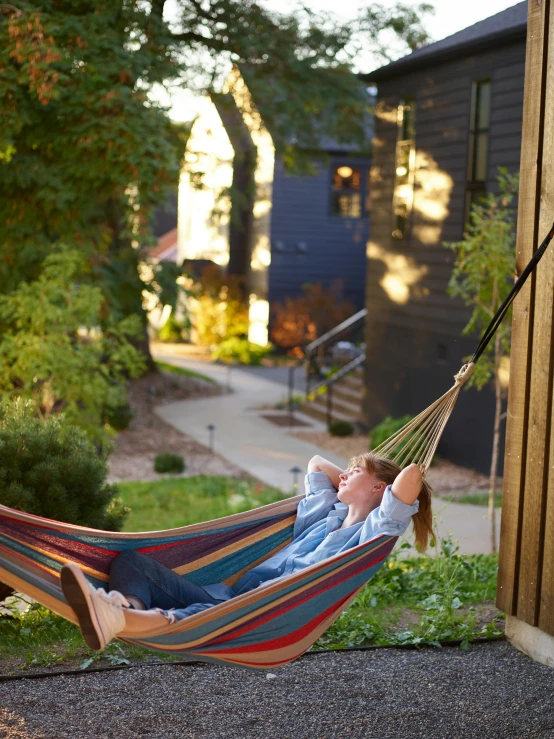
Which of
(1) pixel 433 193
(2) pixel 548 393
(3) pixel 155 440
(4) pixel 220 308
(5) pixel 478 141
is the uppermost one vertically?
(5) pixel 478 141

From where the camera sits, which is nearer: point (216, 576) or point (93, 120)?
point (216, 576)

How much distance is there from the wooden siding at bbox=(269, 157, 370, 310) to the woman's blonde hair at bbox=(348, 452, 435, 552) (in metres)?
15.9

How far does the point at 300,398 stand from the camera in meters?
13.9

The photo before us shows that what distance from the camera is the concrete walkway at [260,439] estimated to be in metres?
7.31

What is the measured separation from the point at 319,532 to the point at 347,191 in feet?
55.1

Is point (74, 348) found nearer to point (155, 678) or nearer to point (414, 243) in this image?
point (414, 243)

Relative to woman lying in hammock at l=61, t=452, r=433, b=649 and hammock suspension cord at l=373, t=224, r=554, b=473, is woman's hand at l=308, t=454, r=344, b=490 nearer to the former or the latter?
woman lying in hammock at l=61, t=452, r=433, b=649

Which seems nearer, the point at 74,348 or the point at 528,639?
the point at 528,639

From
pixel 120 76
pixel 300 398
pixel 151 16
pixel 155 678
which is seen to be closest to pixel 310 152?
pixel 300 398

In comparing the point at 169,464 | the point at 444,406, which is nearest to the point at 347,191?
the point at 169,464

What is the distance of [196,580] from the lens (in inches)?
136

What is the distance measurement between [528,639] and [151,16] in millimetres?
7031

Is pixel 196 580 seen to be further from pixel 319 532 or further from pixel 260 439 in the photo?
pixel 260 439

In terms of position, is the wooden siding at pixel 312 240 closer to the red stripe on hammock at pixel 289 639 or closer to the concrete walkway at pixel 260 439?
the concrete walkway at pixel 260 439
